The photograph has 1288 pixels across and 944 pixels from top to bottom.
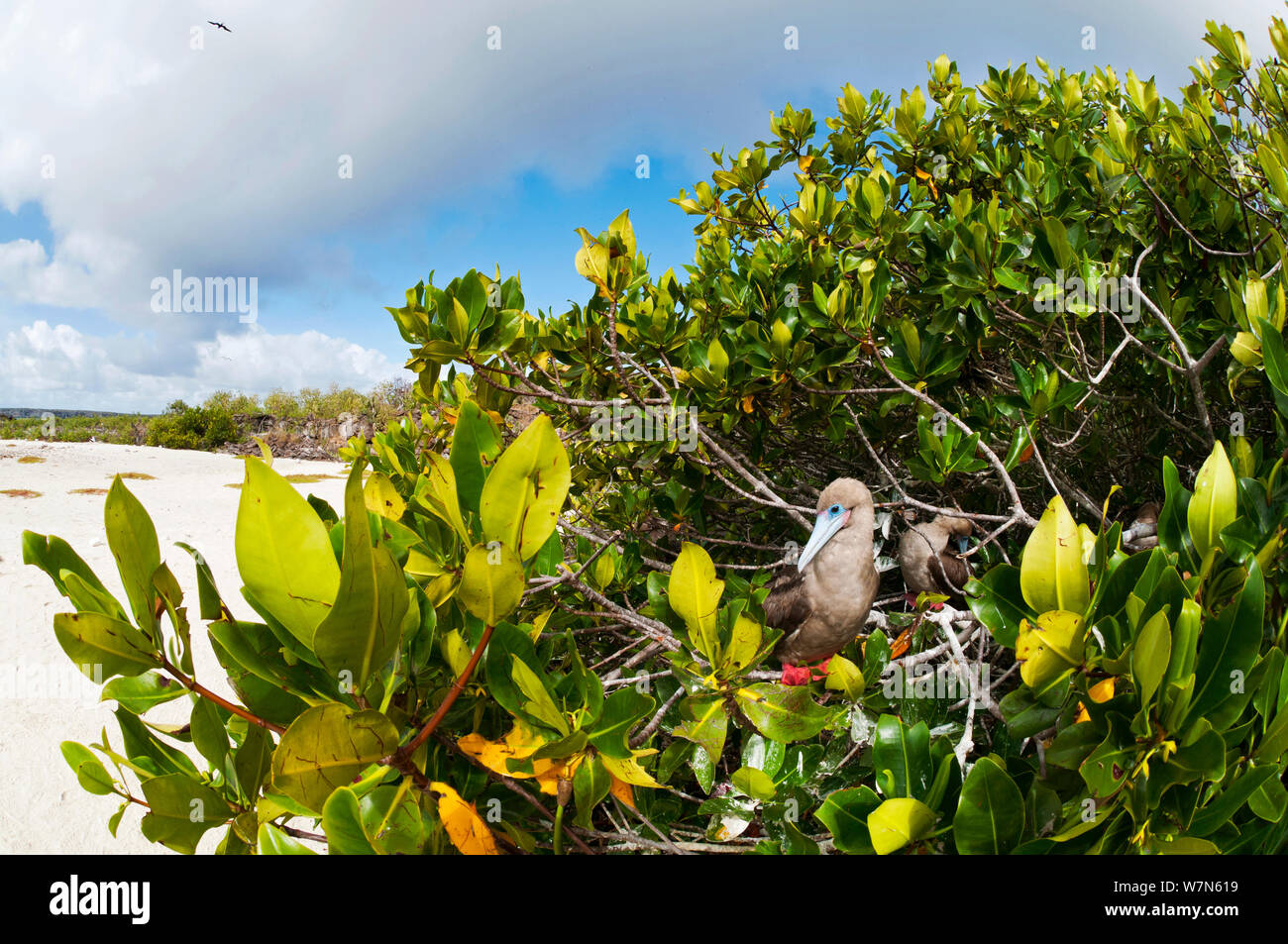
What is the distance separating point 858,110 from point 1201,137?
1657mm

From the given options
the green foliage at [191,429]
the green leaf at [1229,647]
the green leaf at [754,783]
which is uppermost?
the green foliage at [191,429]

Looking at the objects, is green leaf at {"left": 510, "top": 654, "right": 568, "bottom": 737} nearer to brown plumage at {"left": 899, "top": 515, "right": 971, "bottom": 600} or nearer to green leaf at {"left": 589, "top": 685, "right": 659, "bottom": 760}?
green leaf at {"left": 589, "top": 685, "right": 659, "bottom": 760}

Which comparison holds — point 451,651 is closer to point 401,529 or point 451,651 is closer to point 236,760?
point 401,529

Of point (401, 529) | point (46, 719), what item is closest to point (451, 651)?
point (401, 529)

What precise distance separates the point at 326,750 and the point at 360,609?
228 millimetres

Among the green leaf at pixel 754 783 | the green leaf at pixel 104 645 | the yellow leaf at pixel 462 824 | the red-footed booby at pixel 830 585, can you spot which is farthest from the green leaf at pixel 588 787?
the red-footed booby at pixel 830 585

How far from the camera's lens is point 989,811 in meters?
0.92

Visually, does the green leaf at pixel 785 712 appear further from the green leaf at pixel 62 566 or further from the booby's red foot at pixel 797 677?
the green leaf at pixel 62 566

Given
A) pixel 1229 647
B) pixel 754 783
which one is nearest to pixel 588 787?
pixel 754 783

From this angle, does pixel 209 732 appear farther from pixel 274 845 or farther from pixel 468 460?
pixel 468 460

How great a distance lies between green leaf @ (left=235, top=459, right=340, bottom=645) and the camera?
0.69 meters

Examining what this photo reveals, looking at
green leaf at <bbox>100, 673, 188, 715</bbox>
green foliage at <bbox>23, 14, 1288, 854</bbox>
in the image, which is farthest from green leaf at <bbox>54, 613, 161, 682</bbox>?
green leaf at <bbox>100, 673, 188, 715</bbox>

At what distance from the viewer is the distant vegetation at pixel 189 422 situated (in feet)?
74.3

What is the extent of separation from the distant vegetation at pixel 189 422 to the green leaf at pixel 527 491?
832 inches
